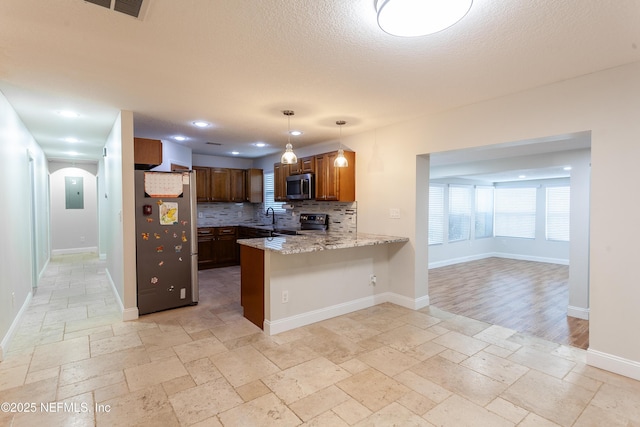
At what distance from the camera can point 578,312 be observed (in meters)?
4.01

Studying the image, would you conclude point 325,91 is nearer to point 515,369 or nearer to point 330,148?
point 330,148

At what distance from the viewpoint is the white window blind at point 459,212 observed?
7875 millimetres

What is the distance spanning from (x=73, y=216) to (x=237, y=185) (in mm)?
5000

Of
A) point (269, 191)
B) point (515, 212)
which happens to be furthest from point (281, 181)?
point (515, 212)

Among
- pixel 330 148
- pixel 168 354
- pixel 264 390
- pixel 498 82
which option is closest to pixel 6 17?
pixel 168 354

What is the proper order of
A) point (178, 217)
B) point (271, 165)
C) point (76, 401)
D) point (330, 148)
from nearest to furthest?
point (76, 401) → point (178, 217) → point (330, 148) → point (271, 165)

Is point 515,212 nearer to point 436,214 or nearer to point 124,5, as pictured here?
point 436,214

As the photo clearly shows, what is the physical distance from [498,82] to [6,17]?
11.5 ft

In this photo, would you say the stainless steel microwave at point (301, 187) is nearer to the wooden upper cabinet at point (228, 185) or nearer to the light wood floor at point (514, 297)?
the wooden upper cabinet at point (228, 185)

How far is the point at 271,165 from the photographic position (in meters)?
7.03

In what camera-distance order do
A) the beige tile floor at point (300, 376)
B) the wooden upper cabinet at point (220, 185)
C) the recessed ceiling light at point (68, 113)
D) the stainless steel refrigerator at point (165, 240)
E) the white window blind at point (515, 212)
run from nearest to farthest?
the beige tile floor at point (300, 376) < the recessed ceiling light at point (68, 113) < the stainless steel refrigerator at point (165, 240) < the wooden upper cabinet at point (220, 185) < the white window blind at point (515, 212)

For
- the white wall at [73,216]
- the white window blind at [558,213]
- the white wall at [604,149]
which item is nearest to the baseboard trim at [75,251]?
the white wall at [73,216]

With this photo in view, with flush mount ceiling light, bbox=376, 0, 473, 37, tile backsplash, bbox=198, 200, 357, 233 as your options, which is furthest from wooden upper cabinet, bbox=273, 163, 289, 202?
flush mount ceiling light, bbox=376, 0, 473, 37

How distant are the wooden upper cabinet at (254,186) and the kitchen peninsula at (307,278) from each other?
3.61 m
